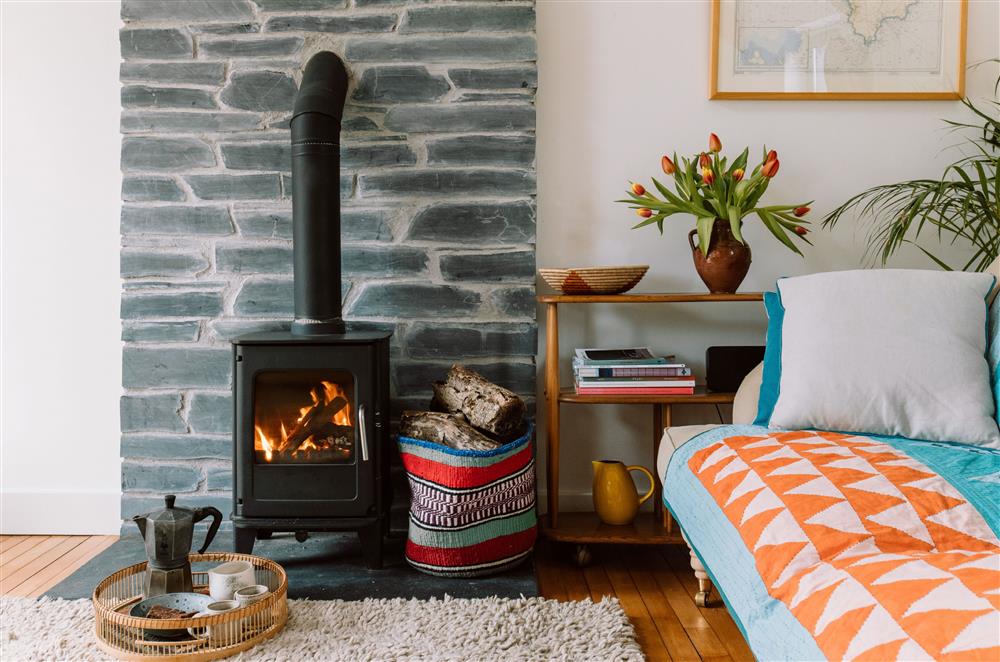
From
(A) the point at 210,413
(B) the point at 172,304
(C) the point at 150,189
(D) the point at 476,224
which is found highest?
(C) the point at 150,189

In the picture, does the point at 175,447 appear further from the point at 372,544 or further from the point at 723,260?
the point at 723,260

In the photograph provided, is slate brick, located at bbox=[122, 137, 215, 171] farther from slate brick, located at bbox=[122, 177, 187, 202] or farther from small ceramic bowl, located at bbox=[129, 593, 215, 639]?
small ceramic bowl, located at bbox=[129, 593, 215, 639]

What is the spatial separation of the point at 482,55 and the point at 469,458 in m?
1.34

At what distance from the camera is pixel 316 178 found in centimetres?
244

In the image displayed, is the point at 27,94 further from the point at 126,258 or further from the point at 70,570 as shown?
the point at 70,570

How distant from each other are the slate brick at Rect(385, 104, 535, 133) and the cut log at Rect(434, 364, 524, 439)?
0.82 meters

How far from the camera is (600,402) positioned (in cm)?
243

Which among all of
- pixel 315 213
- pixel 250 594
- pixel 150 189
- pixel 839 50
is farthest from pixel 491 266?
pixel 839 50

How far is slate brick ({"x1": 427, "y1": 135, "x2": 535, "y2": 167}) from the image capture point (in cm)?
269

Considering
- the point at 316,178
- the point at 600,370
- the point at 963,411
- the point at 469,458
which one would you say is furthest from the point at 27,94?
the point at 963,411

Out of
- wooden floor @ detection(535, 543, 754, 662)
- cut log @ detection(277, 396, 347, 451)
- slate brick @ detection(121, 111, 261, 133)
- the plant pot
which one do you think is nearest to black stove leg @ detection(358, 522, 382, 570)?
cut log @ detection(277, 396, 347, 451)

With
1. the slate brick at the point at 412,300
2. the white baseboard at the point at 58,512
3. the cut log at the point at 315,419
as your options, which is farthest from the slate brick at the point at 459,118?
the white baseboard at the point at 58,512

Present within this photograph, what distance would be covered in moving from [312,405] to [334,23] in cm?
127

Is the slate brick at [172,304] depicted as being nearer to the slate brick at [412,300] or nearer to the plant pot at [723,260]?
the slate brick at [412,300]
